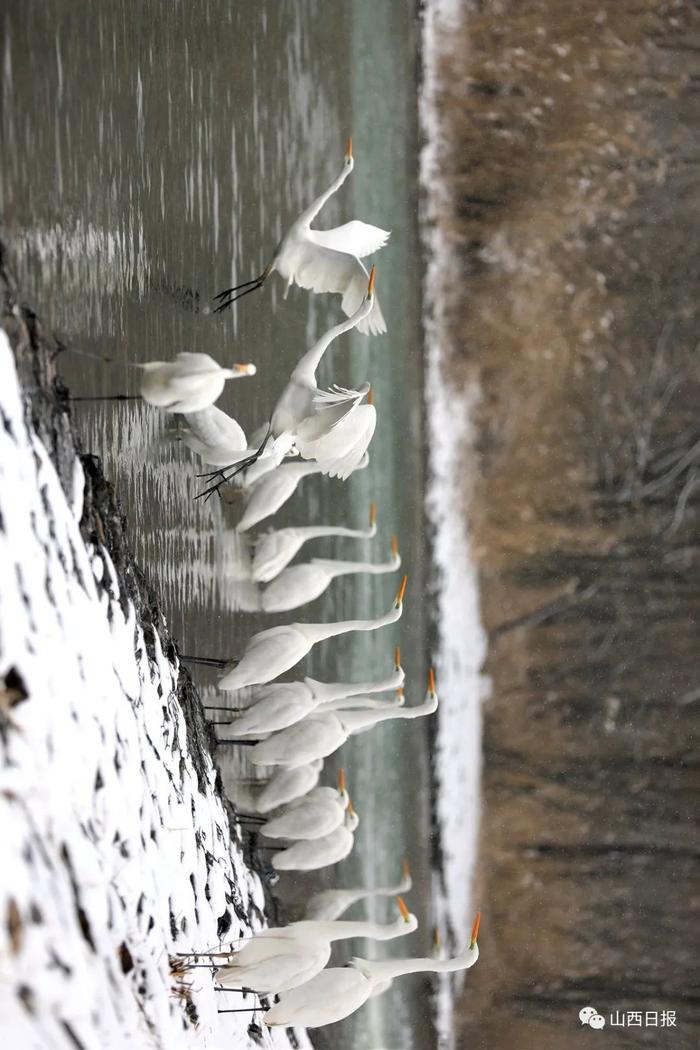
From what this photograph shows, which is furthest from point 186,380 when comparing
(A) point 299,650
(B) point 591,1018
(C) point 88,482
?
(B) point 591,1018

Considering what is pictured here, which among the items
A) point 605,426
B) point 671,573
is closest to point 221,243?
point 605,426

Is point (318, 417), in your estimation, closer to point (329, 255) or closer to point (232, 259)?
point (329, 255)

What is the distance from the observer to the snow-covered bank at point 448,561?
1.52 meters

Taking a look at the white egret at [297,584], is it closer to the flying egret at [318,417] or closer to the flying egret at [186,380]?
the flying egret at [318,417]

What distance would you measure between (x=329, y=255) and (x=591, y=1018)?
112 cm

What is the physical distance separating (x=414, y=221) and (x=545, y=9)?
364mm

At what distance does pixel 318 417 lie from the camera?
932mm

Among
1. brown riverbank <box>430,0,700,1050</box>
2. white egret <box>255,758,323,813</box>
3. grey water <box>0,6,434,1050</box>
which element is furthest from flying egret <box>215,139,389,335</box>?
brown riverbank <box>430,0,700,1050</box>

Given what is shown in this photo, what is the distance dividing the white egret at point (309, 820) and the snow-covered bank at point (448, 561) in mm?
448

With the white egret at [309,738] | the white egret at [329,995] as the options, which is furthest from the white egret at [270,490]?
the white egret at [329,995]

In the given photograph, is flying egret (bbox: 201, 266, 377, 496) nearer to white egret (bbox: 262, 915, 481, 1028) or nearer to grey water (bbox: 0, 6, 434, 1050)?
grey water (bbox: 0, 6, 434, 1050)

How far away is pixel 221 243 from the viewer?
110 cm

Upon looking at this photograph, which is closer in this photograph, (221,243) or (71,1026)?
(71,1026)

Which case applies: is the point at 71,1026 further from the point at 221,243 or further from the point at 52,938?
the point at 221,243
